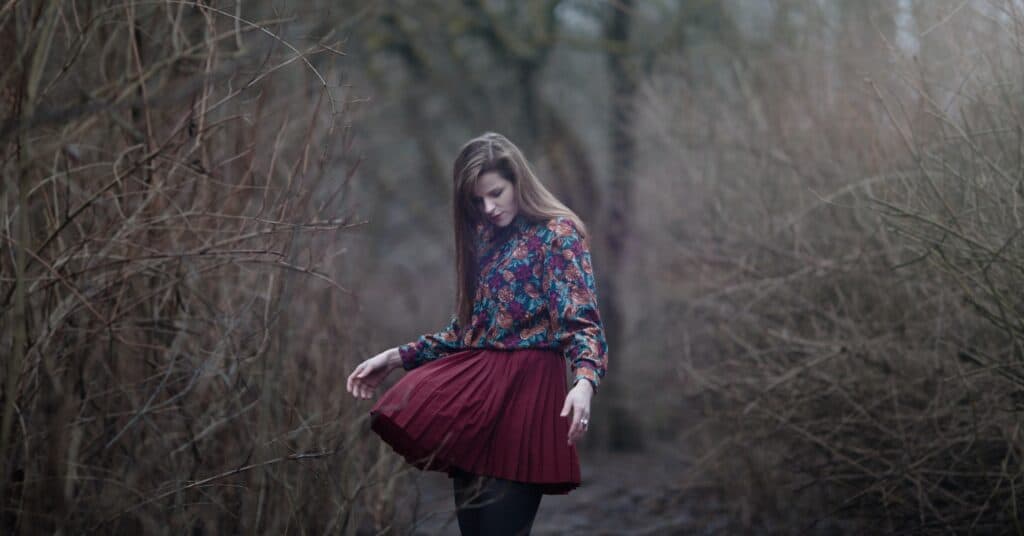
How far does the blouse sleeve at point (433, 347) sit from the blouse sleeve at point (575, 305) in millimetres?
357

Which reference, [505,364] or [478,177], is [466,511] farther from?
[478,177]

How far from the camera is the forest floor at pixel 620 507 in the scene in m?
6.00

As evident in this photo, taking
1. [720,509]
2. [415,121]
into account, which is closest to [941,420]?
[720,509]

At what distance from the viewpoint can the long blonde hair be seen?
2982 mm

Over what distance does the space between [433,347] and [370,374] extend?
220 mm

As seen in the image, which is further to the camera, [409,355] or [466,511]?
[409,355]

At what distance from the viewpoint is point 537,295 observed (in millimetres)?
2924

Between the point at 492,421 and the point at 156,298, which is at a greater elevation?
the point at 156,298

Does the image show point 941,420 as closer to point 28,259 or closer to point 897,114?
point 897,114

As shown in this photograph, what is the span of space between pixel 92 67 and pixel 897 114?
11.8ft

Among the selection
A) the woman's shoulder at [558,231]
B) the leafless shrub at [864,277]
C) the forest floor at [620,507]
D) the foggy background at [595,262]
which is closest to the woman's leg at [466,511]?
the foggy background at [595,262]

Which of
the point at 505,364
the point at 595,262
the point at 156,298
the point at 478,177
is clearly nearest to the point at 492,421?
the point at 505,364

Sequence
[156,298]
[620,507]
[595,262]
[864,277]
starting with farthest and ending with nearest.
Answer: [595,262] → [620,507] → [864,277] → [156,298]

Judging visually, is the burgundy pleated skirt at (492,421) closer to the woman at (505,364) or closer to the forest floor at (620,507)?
the woman at (505,364)
